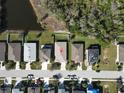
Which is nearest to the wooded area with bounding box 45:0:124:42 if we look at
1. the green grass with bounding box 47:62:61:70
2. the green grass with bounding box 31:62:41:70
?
the green grass with bounding box 47:62:61:70

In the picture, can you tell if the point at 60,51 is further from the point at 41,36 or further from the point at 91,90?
the point at 91,90

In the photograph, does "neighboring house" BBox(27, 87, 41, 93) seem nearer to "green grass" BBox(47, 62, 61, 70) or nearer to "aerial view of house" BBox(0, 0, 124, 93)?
"aerial view of house" BBox(0, 0, 124, 93)

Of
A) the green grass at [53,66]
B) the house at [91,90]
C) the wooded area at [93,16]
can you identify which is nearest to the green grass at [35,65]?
the green grass at [53,66]

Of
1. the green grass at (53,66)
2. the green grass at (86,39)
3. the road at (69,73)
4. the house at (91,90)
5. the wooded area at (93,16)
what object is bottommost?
the house at (91,90)

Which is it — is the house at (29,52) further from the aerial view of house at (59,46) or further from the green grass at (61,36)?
the green grass at (61,36)

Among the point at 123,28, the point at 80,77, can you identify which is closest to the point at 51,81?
the point at 80,77

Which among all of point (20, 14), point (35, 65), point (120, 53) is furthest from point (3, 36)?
point (120, 53)
